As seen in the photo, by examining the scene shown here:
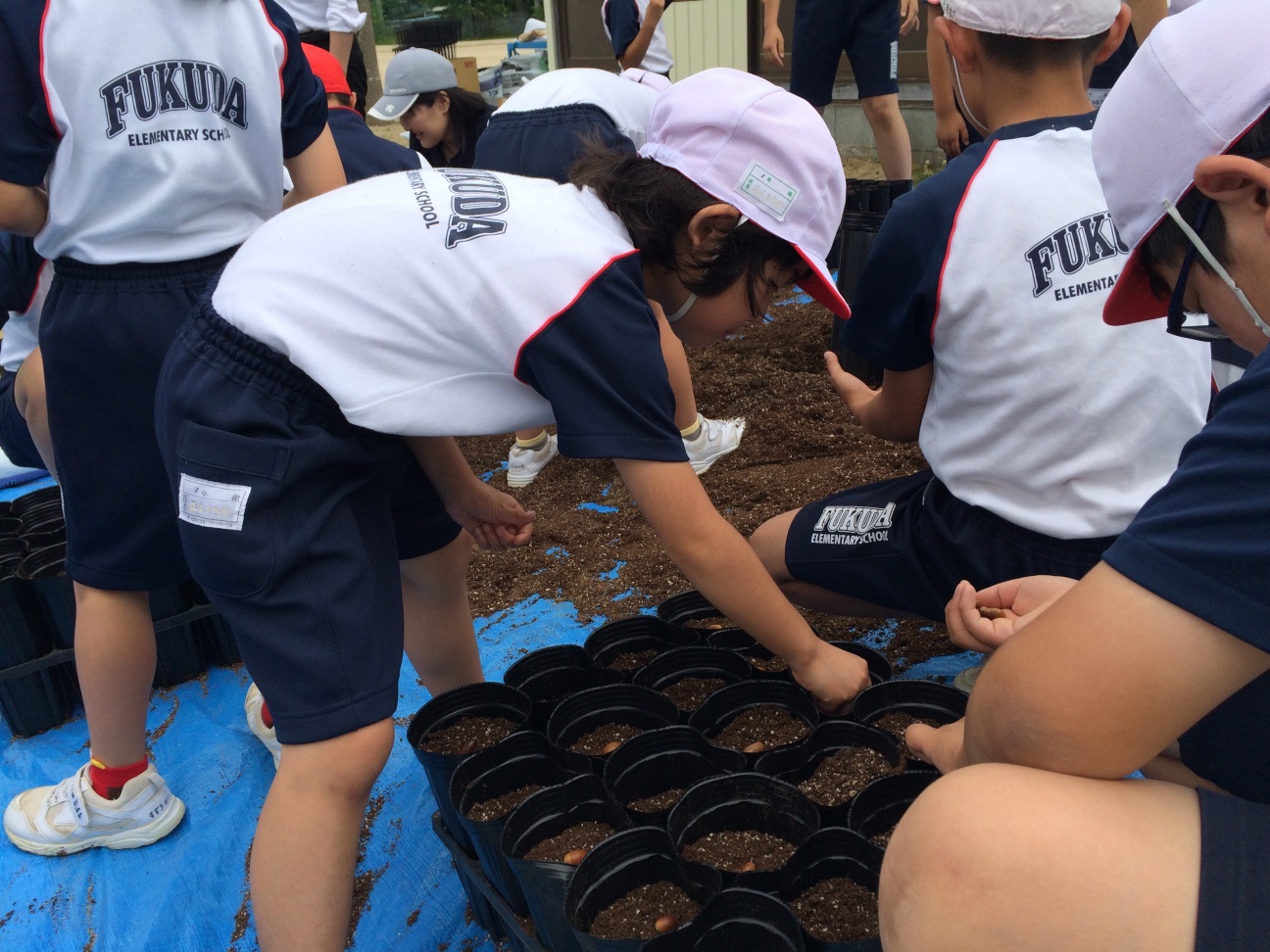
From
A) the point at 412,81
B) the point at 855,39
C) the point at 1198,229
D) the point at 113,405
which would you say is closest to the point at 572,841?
the point at 113,405

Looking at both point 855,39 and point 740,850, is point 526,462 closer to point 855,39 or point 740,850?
point 740,850

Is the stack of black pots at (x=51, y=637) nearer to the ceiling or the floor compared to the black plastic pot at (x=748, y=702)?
nearer to the floor

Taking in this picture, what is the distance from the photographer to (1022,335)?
59.8 inches

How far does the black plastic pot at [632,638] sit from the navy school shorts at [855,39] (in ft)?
10.5

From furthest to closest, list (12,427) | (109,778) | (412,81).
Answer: (412,81) < (12,427) < (109,778)

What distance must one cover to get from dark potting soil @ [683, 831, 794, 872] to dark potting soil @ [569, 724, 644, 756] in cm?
26

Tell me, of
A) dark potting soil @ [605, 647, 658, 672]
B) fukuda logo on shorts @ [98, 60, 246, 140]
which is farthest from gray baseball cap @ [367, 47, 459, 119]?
dark potting soil @ [605, 647, 658, 672]

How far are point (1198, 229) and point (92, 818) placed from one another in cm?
198

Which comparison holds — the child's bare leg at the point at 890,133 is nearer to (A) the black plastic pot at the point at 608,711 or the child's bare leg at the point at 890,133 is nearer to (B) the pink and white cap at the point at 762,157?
(B) the pink and white cap at the point at 762,157

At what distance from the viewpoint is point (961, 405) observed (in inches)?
65.6

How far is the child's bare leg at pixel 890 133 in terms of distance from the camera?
4.39m

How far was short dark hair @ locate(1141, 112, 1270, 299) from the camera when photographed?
2.64 ft

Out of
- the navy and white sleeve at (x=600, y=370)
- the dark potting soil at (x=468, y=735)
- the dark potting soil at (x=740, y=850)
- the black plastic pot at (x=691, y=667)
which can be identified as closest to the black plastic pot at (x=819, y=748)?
the dark potting soil at (x=740, y=850)

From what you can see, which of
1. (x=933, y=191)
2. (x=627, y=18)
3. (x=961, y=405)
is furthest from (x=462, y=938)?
(x=627, y=18)
